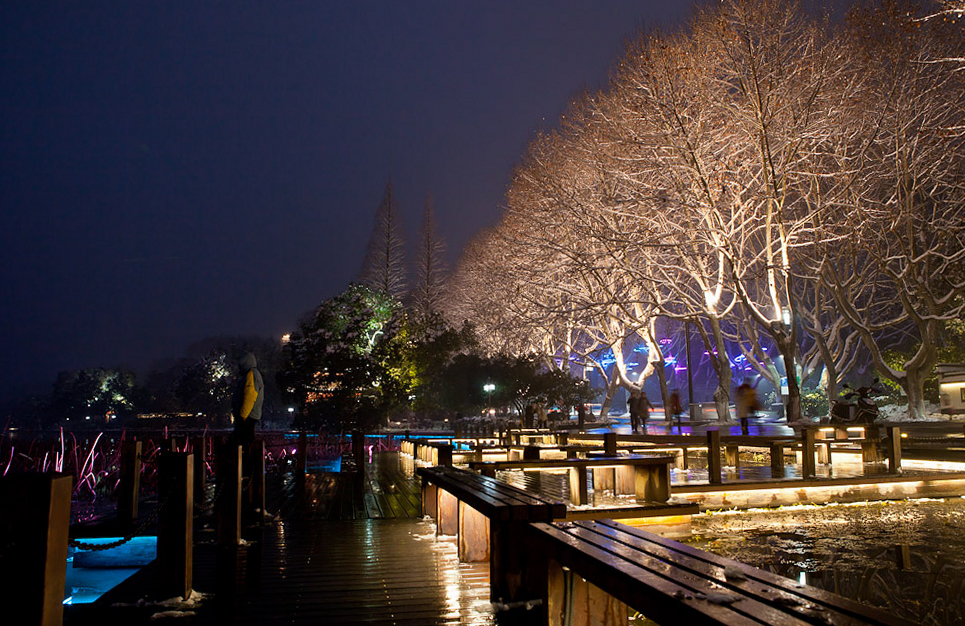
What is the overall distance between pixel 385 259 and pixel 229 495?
42.6 meters

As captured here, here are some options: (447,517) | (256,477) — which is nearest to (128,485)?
(256,477)

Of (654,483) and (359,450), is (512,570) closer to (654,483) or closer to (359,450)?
(654,483)

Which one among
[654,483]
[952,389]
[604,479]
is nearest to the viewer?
[654,483]

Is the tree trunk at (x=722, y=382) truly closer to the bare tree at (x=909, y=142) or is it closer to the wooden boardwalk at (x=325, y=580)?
the bare tree at (x=909, y=142)

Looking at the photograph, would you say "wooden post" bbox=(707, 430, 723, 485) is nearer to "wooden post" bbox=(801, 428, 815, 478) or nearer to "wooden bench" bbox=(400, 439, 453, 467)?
"wooden post" bbox=(801, 428, 815, 478)

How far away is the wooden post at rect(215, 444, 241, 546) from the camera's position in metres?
5.44

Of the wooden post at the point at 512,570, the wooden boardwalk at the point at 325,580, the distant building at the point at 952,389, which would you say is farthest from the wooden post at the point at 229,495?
the distant building at the point at 952,389

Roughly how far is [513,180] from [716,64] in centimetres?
1298

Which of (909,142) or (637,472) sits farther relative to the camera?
(909,142)

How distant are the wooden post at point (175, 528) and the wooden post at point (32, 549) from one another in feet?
5.16

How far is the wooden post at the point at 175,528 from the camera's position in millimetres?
3936

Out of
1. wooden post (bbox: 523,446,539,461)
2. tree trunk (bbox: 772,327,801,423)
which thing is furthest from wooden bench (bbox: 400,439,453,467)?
tree trunk (bbox: 772,327,801,423)

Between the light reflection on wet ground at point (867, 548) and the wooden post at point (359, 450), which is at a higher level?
the wooden post at point (359, 450)

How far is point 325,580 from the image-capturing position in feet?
14.5
